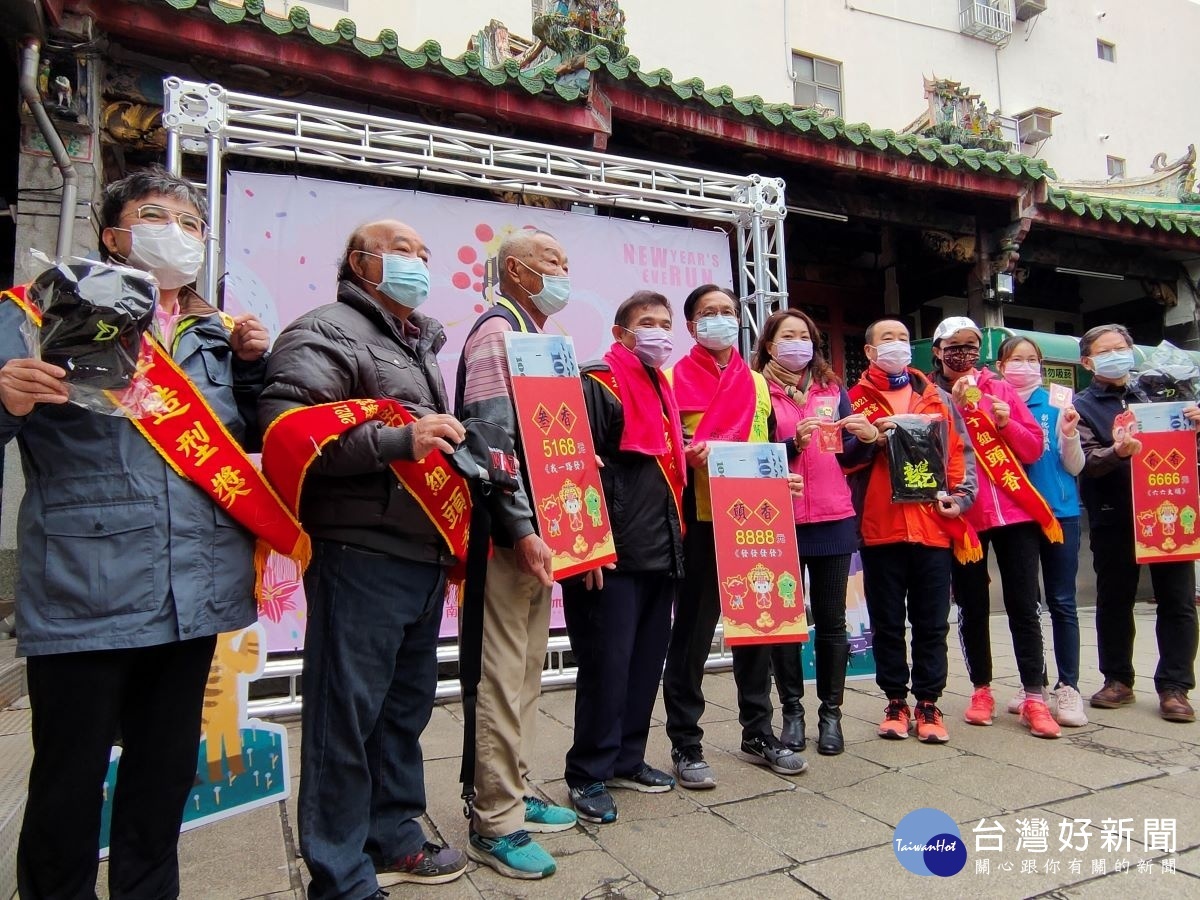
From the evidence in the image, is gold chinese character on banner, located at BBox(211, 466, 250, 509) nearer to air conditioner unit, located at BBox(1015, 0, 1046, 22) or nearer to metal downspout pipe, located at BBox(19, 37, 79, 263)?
metal downspout pipe, located at BBox(19, 37, 79, 263)

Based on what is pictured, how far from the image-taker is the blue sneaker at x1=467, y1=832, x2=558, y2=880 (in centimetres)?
218

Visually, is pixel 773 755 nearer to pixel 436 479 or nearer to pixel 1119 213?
pixel 436 479

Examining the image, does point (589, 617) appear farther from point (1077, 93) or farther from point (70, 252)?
point (1077, 93)

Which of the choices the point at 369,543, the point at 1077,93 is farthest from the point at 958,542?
the point at 1077,93

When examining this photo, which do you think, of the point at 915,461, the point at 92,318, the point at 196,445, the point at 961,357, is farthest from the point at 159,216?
the point at 961,357

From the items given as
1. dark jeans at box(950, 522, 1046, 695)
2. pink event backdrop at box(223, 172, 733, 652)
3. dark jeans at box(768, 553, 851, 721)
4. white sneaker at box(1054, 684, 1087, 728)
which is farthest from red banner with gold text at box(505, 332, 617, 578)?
white sneaker at box(1054, 684, 1087, 728)

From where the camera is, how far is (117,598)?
1574mm

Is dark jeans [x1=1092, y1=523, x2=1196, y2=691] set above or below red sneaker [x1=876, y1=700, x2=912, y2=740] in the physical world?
above

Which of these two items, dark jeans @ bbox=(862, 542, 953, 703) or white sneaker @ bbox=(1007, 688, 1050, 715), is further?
white sneaker @ bbox=(1007, 688, 1050, 715)

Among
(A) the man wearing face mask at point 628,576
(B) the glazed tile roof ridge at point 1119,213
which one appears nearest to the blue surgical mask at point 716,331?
(A) the man wearing face mask at point 628,576

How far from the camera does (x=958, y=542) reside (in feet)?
11.2

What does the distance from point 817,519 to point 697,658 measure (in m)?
0.74

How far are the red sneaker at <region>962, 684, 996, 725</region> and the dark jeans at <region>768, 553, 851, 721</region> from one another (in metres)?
0.89

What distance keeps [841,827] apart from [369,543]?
172cm
